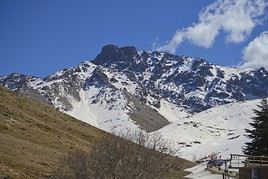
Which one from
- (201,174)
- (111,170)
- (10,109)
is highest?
(10,109)

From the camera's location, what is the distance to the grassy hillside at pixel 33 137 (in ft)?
150

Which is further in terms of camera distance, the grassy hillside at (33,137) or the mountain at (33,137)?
the grassy hillside at (33,137)

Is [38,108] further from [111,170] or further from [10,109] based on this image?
[111,170]

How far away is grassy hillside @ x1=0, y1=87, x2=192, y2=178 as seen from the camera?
45656 millimetres

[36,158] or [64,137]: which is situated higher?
[64,137]

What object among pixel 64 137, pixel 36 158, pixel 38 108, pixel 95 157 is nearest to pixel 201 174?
pixel 64 137

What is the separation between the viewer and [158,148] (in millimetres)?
37656

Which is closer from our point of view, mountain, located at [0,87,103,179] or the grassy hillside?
mountain, located at [0,87,103,179]

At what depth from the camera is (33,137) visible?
60938 mm

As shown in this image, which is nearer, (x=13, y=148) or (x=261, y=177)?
(x=261, y=177)

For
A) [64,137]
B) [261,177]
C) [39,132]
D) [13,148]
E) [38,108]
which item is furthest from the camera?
[38,108]

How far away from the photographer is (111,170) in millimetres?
33562

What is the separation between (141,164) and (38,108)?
48.7 meters

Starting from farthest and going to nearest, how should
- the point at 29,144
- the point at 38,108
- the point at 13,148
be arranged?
the point at 38,108
the point at 29,144
the point at 13,148
